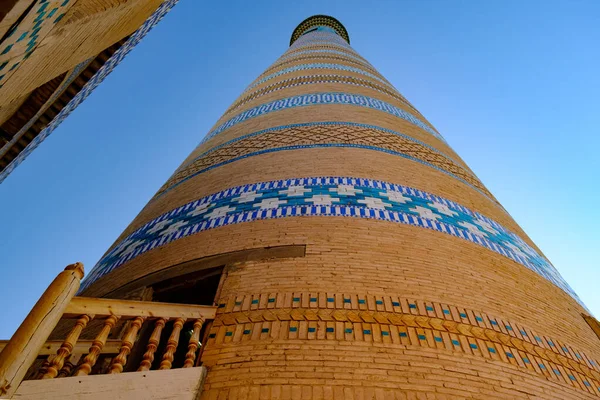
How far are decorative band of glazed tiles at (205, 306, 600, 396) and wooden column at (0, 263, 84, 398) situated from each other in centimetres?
59

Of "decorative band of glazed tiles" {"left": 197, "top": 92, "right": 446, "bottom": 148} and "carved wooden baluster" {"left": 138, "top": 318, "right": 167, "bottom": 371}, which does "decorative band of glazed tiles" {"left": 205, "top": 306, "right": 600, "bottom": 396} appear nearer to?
"carved wooden baluster" {"left": 138, "top": 318, "right": 167, "bottom": 371}

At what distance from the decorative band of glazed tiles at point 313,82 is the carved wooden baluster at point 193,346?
3.58 m

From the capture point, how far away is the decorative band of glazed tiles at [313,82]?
4.92m

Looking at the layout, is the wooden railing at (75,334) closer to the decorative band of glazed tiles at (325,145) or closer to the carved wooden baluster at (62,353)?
the carved wooden baluster at (62,353)

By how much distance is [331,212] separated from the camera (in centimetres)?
246

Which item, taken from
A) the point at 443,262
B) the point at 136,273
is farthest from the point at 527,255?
the point at 136,273

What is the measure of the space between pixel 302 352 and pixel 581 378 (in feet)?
3.92

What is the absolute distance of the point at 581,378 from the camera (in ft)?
5.95

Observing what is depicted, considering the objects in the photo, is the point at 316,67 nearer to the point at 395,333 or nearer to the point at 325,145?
the point at 325,145

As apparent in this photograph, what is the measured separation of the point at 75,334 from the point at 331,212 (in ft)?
4.70

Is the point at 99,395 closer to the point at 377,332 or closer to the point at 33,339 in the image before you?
the point at 33,339

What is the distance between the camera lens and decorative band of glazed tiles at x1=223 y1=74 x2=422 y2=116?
4.92 meters

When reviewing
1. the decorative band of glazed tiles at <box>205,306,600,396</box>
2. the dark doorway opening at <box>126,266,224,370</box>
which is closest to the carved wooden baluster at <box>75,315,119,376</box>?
the decorative band of glazed tiles at <box>205,306,600,396</box>

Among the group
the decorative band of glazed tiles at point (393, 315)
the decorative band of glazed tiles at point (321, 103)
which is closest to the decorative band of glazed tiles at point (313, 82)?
the decorative band of glazed tiles at point (321, 103)
